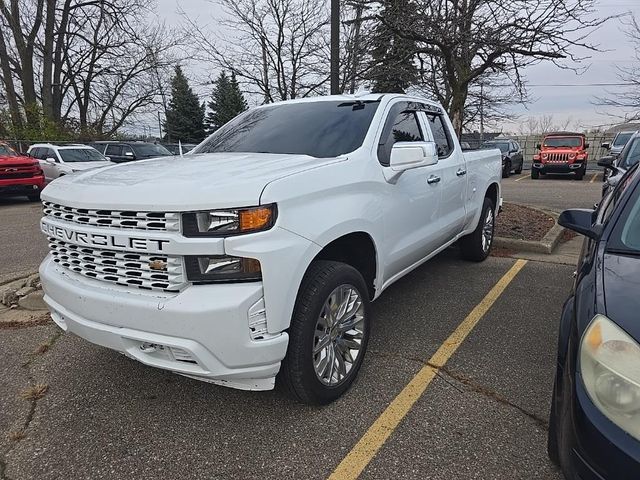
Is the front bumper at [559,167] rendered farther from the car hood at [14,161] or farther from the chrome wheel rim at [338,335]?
the car hood at [14,161]

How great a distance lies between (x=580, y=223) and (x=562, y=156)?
61.2ft

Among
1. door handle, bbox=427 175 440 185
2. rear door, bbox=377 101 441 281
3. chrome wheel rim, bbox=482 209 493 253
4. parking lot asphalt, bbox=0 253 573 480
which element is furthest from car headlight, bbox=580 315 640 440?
chrome wheel rim, bbox=482 209 493 253

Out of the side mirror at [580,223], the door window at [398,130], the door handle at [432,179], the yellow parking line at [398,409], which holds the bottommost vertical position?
the yellow parking line at [398,409]

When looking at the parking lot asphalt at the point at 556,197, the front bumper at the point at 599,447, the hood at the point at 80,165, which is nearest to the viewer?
the front bumper at the point at 599,447

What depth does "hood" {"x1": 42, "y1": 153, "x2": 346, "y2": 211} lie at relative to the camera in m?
2.09

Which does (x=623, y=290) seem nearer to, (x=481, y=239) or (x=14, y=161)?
(x=481, y=239)

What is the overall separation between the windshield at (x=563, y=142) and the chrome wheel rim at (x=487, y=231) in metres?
16.7

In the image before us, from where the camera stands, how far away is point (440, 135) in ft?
14.5

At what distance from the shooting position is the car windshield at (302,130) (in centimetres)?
320

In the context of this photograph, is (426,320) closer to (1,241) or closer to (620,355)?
(620,355)

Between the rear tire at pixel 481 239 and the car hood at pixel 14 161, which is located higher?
the car hood at pixel 14 161

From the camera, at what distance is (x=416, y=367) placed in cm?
311

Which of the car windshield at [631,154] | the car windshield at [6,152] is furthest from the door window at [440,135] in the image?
the car windshield at [6,152]

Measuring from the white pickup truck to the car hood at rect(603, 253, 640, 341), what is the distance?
51.9 inches
